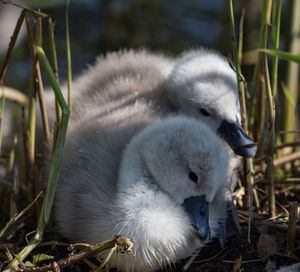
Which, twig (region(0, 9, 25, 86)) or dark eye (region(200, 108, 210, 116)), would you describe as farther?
dark eye (region(200, 108, 210, 116))

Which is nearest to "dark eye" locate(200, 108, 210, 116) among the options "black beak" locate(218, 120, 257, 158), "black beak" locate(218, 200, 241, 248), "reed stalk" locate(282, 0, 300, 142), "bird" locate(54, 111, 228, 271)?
"black beak" locate(218, 120, 257, 158)

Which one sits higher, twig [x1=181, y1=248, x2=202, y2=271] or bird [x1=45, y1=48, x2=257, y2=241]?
bird [x1=45, y1=48, x2=257, y2=241]

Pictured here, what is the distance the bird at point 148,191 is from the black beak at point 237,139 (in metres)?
0.11

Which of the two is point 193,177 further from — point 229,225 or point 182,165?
point 229,225

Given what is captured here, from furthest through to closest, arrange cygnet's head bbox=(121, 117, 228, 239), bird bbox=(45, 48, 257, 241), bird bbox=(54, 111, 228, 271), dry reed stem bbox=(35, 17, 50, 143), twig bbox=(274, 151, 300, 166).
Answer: twig bbox=(274, 151, 300, 166), bird bbox=(45, 48, 257, 241), dry reed stem bbox=(35, 17, 50, 143), cygnet's head bbox=(121, 117, 228, 239), bird bbox=(54, 111, 228, 271)

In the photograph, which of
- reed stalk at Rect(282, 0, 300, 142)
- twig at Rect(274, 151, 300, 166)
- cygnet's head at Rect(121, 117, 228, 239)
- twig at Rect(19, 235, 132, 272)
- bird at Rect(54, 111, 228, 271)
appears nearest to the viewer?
twig at Rect(19, 235, 132, 272)

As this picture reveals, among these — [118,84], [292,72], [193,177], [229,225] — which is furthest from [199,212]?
[292,72]

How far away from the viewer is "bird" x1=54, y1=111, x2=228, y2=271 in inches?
82.6

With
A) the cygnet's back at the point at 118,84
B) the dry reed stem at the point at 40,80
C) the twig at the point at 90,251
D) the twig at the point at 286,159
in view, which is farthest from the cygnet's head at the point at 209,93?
the twig at the point at 90,251

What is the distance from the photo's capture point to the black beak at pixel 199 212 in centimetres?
211

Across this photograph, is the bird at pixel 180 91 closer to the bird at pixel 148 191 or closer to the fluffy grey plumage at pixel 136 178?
the fluffy grey plumage at pixel 136 178

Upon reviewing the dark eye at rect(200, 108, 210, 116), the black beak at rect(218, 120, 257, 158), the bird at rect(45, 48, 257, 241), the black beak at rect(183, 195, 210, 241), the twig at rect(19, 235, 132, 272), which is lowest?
the twig at rect(19, 235, 132, 272)

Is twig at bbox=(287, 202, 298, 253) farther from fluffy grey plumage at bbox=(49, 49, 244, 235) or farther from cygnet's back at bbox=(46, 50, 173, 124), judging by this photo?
cygnet's back at bbox=(46, 50, 173, 124)

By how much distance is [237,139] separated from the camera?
247 centimetres
